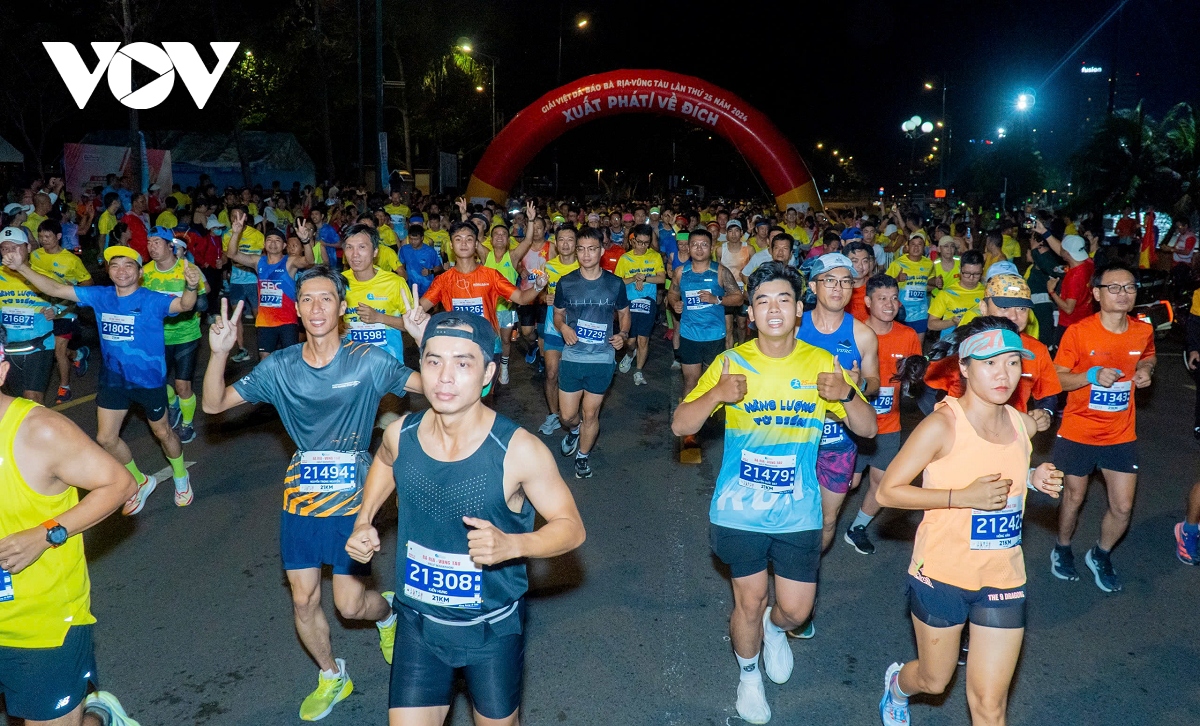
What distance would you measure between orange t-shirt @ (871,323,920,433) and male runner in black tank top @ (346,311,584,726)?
3601 millimetres

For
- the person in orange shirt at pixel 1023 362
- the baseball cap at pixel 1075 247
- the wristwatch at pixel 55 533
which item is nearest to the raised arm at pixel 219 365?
the wristwatch at pixel 55 533

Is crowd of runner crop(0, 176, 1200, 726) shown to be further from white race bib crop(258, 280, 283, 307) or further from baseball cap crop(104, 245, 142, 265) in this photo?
white race bib crop(258, 280, 283, 307)

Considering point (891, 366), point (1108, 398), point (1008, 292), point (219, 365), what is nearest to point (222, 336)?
point (219, 365)

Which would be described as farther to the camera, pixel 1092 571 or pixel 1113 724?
pixel 1092 571

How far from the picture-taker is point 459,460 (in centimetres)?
310

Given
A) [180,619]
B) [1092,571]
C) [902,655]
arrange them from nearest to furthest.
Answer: [902,655]
[180,619]
[1092,571]

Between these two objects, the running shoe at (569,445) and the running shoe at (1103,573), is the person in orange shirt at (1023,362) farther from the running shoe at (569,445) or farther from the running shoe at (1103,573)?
the running shoe at (569,445)

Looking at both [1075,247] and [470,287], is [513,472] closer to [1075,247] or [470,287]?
[470,287]

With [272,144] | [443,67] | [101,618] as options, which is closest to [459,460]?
[101,618]

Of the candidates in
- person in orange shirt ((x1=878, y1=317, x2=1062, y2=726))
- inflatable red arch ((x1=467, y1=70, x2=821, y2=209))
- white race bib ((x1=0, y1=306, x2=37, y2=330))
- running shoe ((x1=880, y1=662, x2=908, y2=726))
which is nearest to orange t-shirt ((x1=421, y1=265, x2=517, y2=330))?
white race bib ((x1=0, y1=306, x2=37, y2=330))

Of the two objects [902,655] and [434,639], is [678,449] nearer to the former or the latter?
[902,655]

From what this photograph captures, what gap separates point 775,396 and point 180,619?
3519 mm

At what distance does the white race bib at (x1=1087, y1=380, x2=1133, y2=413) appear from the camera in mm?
5770

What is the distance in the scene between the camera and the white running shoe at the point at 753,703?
4371mm
